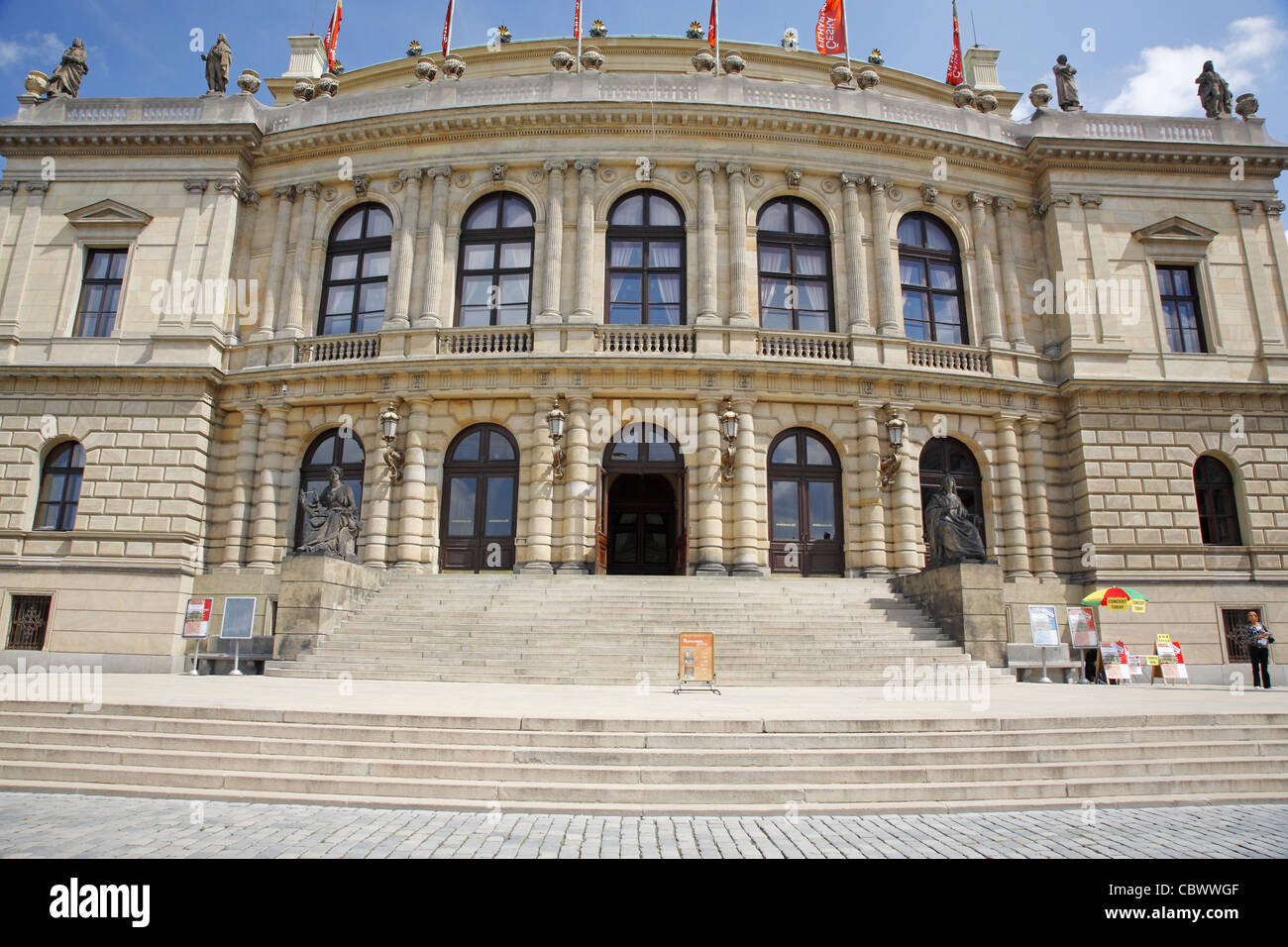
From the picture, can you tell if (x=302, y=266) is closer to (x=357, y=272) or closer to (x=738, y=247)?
(x=357, y=272)

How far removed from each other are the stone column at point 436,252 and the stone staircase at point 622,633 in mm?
8314

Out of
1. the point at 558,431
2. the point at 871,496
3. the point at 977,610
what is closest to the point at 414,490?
the point at 558,431

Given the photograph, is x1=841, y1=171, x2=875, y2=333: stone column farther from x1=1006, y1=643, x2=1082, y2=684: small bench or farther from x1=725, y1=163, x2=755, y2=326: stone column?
x1=1006, y1=643, x2=1082, y2=684: small bench

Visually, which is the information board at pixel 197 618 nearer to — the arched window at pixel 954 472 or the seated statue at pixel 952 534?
the seated statue at pixel 952 534

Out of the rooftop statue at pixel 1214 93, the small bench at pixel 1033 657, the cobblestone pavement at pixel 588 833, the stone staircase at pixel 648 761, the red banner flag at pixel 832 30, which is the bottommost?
the cobblestone pavement at pixel 588 833

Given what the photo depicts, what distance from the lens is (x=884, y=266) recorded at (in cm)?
2436

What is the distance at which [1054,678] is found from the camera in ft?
61.5

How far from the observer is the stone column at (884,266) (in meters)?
24.0

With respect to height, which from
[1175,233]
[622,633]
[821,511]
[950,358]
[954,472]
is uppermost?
[1175,233]

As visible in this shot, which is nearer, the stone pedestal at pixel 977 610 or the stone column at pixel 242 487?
the stone pedestal at pixel 977 610

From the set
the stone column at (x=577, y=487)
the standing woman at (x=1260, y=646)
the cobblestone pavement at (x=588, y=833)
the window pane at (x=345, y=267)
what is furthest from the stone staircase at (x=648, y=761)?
the window pane at (x=345, y=267)

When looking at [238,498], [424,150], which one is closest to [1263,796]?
[238,498]

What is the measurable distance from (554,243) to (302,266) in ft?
27.2

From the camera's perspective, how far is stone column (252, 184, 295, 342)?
24.7 meters
